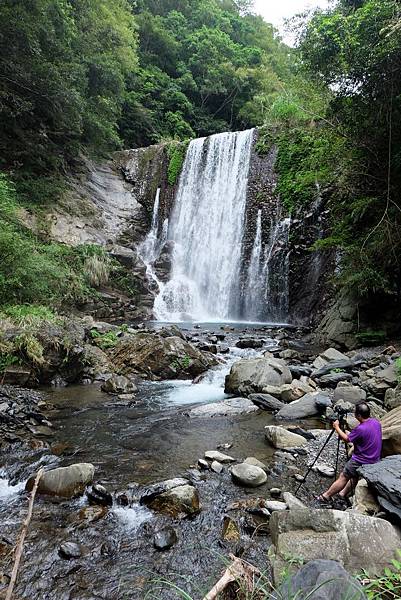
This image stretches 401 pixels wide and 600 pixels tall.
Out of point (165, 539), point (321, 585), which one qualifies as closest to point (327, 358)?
point (165, 539)

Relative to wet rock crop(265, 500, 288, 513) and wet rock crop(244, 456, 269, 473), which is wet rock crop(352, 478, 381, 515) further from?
wet rock crop(244, 456, 269, 473)

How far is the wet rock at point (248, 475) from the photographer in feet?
12.2

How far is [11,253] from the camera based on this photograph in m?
7.82

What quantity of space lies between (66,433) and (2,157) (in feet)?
43.9

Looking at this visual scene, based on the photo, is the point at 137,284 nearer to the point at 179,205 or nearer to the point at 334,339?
the point at 179,205

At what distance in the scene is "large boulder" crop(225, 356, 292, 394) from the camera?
690 centimetres

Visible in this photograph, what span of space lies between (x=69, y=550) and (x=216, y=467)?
5.85 ft

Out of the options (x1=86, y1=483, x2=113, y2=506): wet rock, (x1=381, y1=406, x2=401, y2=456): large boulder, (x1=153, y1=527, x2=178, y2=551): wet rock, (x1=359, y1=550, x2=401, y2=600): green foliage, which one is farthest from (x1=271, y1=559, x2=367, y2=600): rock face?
(x1=381, y1=406, x2=401, y2=456): large boulder

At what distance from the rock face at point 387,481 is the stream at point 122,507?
100 cm

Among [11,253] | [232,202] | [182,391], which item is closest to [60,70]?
[11,253]

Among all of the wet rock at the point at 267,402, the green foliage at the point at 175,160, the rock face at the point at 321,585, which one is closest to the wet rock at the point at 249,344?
the wet rock at the point at 267,402

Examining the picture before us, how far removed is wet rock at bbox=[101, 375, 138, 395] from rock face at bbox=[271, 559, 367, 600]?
5.32 m

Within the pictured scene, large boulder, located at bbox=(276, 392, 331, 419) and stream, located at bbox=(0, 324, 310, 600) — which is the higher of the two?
large boulder, located at bbox=(276, 392, 331, 419)

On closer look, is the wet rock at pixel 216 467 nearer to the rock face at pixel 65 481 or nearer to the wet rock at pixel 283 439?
the wet rock at pixel 283 439
